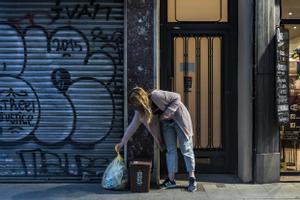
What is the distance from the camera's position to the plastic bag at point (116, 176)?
820 cm

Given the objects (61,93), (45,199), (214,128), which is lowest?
(45,199)

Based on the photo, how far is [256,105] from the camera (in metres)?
8.61

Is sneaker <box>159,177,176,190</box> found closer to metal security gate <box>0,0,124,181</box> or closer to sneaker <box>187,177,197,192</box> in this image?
sneaker <box>187,177,197,192</box>

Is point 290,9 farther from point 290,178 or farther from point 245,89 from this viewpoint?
point 290,178

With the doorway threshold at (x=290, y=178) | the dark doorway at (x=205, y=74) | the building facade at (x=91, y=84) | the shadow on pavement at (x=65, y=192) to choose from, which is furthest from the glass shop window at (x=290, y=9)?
the shadow on pavement at (x=65, y=192)

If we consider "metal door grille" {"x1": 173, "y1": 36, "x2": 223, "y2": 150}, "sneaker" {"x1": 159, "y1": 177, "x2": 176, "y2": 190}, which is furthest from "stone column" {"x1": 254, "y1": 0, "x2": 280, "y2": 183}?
"sneaker" {"x1": 159, "y1": 177, "x2": 176, "y2": 190}

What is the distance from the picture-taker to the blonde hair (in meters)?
7.84

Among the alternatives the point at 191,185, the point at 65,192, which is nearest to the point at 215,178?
the point at 191,185

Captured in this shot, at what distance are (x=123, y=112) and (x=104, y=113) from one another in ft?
0.96

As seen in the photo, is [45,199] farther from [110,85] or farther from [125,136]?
[110,85]

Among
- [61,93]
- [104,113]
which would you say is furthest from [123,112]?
[61,93]

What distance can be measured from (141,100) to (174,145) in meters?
0.93

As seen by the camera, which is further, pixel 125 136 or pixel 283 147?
pixel 283 147

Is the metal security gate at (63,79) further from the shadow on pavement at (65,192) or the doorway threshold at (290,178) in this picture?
the doorway threshold at (290,178)
